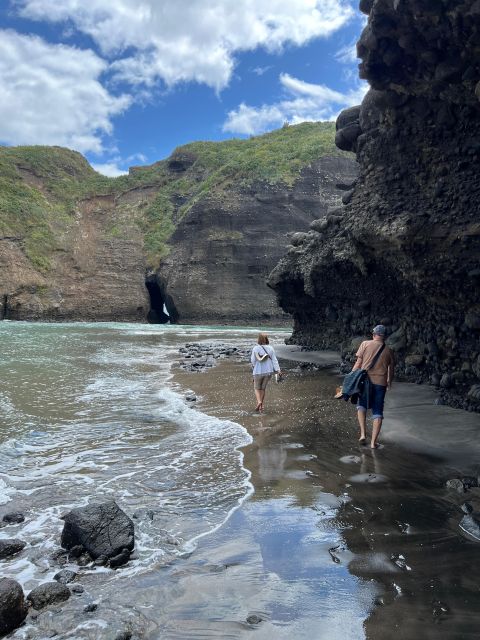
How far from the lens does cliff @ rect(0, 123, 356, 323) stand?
59.9 m

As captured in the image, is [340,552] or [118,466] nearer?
[340,552]

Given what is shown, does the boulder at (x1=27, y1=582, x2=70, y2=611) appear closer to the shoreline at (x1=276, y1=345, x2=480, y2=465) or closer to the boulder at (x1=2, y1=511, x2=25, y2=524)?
the boulder at (x1=2, y1=511, x2=25, y2=524)

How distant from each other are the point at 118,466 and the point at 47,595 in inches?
109

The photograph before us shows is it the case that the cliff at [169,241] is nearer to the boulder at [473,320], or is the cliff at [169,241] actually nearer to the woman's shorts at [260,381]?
the woman's shorts at [260,381]

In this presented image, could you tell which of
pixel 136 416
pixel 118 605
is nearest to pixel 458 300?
pixel 136 416

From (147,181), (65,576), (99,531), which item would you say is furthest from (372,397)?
(147,181)

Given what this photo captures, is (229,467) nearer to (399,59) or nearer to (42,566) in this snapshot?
(42,566)

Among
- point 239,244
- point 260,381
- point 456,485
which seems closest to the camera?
point 456,485

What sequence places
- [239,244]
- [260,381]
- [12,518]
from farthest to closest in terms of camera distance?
1. [239,244]
2. [260,381]
3. [12,518]

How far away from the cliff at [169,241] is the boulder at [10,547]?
5610 centimetres

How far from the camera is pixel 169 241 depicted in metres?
65.9

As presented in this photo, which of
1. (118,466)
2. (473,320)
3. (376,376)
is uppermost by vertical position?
(473,320)

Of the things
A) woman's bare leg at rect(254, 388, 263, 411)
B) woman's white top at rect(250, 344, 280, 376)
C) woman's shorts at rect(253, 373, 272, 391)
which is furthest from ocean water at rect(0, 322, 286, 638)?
woman's white top at rect(250, 344, 280, 376)

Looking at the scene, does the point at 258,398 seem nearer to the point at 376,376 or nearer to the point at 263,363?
the point at 263,363
